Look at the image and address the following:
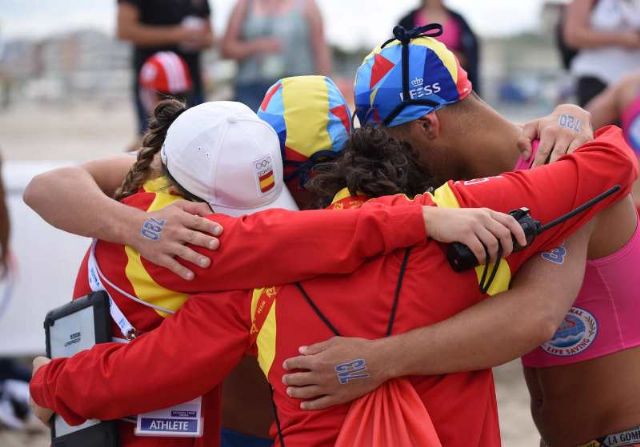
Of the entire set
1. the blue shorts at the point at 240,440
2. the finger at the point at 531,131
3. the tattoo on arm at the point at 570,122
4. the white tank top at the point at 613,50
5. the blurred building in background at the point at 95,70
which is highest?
the tattoo on arm at the point at 570,122

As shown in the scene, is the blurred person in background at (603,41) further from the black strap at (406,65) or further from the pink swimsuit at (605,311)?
the pink swimsuit at (605,311)

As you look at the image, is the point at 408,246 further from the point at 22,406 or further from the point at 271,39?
the point at 271,39

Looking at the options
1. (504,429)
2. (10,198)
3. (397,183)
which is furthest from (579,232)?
(10,198)

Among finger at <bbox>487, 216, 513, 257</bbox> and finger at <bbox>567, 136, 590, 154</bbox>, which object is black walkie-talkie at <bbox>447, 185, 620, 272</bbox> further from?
finger at <bbox>567, 136, 590, 154</bbox>

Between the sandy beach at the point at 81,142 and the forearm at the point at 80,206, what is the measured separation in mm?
2802

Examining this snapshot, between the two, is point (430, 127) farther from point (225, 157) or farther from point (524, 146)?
point (225, 157)

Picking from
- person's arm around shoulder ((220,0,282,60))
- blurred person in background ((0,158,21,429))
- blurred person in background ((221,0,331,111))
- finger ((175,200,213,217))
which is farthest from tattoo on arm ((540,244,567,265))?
person's arm around shoulder ((220,0,282,60))

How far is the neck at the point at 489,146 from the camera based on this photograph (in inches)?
101

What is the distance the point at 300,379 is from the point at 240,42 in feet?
17.3

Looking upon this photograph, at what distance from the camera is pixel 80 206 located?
2.37 meters

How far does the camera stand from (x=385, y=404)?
6.41 ft

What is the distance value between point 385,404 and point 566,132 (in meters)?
0.93

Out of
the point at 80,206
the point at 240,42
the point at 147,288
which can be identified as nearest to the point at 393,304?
the point at 147,288

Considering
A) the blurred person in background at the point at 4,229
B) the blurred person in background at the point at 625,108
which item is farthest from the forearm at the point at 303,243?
the blurred person in background at the point at 4,229
